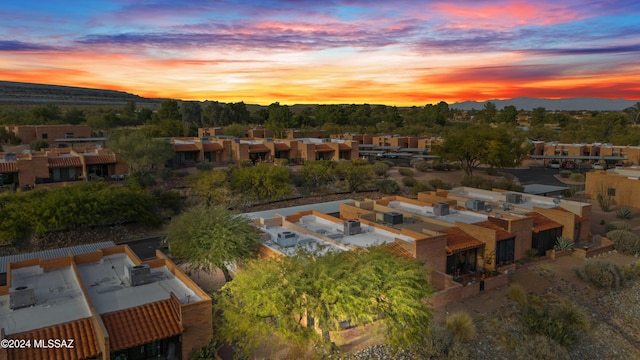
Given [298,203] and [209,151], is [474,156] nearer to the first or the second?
[298,203]

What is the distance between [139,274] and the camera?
64.0ft

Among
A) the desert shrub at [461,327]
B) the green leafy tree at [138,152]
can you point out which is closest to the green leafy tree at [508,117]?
the green leafy tree at [138,152]

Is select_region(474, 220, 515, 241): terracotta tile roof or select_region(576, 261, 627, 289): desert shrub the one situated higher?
select_region(474, 220, 515, 241): terracotta tile roof

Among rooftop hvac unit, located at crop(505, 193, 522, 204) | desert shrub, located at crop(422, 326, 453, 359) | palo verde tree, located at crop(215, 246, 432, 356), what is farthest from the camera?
rooftop hvac unit, located at crop(505, 193, 522, 204)

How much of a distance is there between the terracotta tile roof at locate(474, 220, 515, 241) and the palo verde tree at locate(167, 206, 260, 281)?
13209 mm

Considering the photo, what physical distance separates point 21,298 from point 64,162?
112 ft

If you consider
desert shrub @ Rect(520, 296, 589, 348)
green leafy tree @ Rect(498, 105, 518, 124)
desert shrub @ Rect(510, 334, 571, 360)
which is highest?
green leafy tree @ Rect(498, 105, 518, 124)

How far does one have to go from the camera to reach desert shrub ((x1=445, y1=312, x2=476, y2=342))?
19.4 meters

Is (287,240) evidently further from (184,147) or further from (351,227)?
(184,147)

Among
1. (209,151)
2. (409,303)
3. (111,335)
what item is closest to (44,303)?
(111,335)

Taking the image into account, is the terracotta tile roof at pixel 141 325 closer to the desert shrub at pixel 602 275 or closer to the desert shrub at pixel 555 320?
the desert shrub at pixel 555 320

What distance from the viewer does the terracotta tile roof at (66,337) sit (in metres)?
14.4

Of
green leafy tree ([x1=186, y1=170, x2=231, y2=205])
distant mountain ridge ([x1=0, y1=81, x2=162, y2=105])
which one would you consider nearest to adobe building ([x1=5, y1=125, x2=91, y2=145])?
green leafy tree ([x1=186, y1=170, x2=231, y2=205])

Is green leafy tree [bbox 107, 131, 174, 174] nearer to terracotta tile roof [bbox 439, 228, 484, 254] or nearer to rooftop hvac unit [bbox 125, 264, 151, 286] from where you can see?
rooftop hvac unit [bbox 125, 264, 151, 286]
